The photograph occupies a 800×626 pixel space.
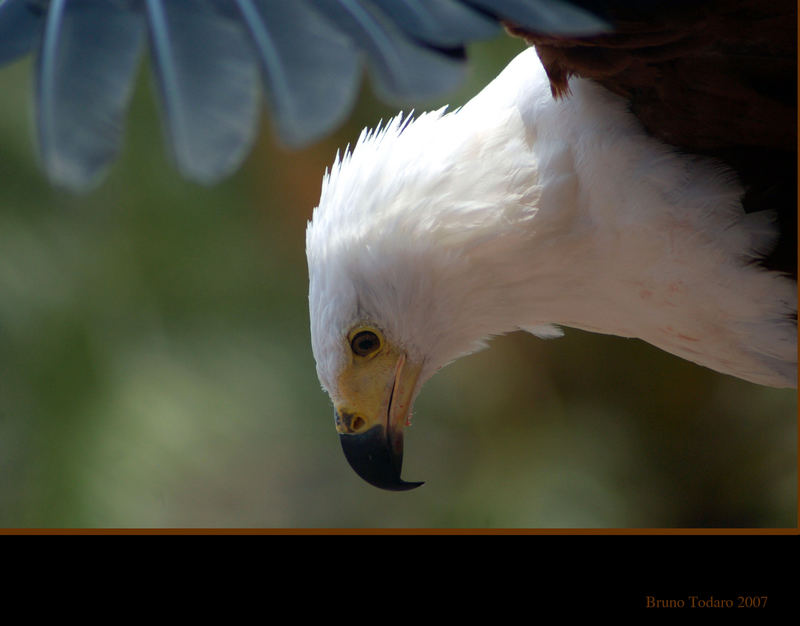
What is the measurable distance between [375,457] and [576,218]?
64 cm

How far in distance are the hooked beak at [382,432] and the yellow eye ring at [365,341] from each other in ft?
0.29

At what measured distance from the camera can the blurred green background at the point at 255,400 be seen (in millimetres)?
3438

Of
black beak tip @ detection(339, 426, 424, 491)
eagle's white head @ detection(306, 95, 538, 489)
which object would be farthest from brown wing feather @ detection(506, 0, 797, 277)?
black beak tip @ detection(339, 426, 424, 491)

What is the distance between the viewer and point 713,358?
1562 millimetres

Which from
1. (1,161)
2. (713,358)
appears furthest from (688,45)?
(1,161)

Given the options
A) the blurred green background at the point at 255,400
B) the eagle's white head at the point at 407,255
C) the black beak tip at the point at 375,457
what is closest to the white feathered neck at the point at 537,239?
the eagle's white head at the point at 407,255

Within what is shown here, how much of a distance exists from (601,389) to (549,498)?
1.84ft

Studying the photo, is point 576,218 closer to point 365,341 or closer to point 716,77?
point 716,77

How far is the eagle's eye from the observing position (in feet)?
5.30

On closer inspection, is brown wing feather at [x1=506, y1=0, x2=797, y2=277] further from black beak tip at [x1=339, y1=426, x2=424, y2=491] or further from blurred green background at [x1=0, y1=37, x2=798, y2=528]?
blurred green background at [x1=0, y1=37, x2=798, y2=528]

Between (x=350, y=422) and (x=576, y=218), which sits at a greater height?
(x=576, y=218)

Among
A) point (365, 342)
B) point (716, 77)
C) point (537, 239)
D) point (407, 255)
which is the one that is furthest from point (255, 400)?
point (716, 77)

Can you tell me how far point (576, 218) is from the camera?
1453 mm
